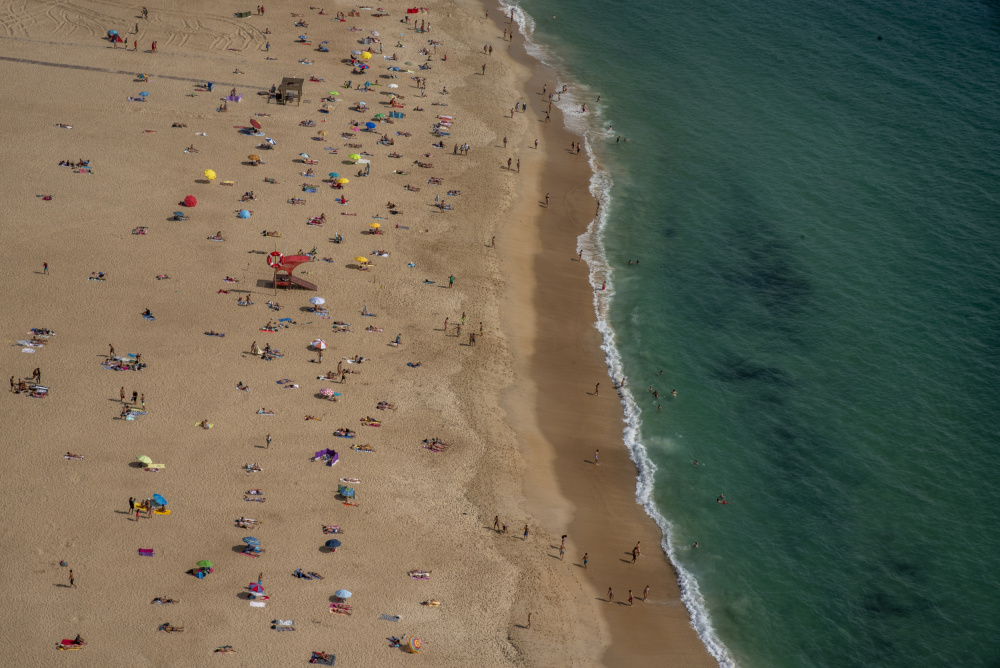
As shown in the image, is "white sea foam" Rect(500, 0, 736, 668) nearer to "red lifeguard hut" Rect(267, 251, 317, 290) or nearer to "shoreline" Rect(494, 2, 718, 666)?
"shoreline" Rect(494, 2, 718, 666)

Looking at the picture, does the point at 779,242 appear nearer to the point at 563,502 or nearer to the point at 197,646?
the point at 563,502

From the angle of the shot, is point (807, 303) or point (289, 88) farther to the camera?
point (289, 88)

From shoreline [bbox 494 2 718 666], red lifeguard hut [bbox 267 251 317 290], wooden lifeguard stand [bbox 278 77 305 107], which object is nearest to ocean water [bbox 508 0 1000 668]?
shoreline [bbox 494 2 718 666]

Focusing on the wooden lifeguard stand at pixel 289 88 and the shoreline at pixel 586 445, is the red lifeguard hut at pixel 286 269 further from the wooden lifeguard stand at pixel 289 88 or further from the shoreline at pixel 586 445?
the wooden lifeguard stand at pixel 289 88

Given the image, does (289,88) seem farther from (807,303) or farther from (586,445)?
(807,303)

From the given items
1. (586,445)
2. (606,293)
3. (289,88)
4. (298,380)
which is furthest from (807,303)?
(289,88)

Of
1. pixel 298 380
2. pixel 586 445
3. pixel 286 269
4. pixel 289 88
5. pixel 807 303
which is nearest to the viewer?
pixel 298 380
